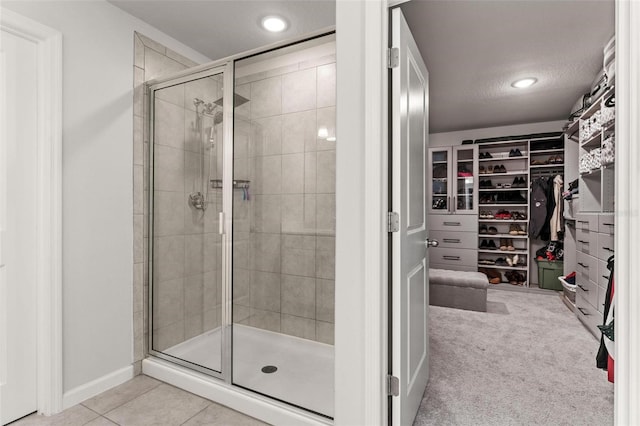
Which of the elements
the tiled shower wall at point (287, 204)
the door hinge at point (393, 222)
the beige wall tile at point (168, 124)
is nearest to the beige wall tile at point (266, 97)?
the tiled shower wall at point (287, 204)

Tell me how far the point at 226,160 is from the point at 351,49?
3.81 ft

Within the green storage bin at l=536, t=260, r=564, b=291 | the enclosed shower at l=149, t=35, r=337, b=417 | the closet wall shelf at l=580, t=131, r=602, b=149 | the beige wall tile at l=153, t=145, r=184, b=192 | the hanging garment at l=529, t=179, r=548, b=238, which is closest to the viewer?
the enclosed shower at l=149, t=35, r=337, b=417

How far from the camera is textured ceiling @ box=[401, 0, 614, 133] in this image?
226 cm

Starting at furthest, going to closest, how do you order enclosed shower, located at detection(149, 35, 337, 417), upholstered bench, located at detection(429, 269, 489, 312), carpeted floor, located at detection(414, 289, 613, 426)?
upholstered bench, located at detection(429, 269, 489, 312), enclosed shower, located at detection(149, 35, 337, 417), carpeted floor, located at detection(414, 289, 613, 426)

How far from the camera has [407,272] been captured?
5.33 ft

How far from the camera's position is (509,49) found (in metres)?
2.82

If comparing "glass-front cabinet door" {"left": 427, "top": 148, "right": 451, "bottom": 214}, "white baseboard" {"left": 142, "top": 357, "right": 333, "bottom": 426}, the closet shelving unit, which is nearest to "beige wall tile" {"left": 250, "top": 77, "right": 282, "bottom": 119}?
"white baseboard" {"left": 142, "top": 357, "right": 333, "bottom": 426}

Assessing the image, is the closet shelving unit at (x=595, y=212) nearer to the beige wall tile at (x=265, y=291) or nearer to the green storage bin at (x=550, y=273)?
the green storage bin at (x=550, y=273)

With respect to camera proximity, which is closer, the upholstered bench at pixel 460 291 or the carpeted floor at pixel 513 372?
the carpeted floor at pixel 513 372

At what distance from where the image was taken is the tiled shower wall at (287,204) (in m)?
2.28

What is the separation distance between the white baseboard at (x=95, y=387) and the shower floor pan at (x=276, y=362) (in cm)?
28

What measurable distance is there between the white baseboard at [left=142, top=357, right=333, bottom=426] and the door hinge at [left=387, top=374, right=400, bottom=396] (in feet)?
1.49

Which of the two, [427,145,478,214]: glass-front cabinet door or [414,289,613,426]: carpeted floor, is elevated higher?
[427,145,478,214]: glass-front cabinet door

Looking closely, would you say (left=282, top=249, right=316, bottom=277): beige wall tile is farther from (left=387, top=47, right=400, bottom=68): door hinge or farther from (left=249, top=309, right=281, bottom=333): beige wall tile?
(left=387, top=47, right=400, bottom=68): door hinge
